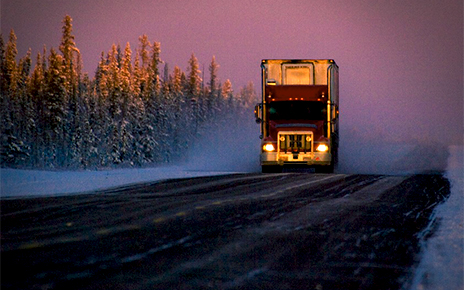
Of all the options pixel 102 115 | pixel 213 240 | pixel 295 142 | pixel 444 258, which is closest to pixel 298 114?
pixel 295 142

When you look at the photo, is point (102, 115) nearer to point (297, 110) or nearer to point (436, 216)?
point (297, 110)

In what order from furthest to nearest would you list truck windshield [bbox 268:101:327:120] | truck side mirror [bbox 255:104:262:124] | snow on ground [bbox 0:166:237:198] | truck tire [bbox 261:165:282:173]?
truck tire [bbox 261:165:282:173] < truck windshield [bbox 268:101:327:120] < truck side mirror [bbox 255:104:262:124] < snow on ground [bbox 0:166:237:198]

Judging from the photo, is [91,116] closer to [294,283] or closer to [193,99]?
[193,99]

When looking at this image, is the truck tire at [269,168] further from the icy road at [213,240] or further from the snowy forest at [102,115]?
the snowy forest at [102,115]

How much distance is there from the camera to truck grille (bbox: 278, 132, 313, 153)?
77.5ft

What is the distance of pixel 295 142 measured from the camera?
23688mm

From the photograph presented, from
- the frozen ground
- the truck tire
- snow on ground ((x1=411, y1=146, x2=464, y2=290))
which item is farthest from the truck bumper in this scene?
snow on ground ((x1=411, y1=146, x2=464, y2=290))

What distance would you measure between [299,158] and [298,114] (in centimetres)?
187

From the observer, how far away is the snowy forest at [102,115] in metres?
53.5

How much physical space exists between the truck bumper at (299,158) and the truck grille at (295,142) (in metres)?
0.21

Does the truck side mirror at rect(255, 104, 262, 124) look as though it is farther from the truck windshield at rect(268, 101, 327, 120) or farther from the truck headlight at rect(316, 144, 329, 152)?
the truck headlight at rect(316, 144, 329, 152)

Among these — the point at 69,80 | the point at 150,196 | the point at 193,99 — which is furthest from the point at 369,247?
the point at 193,99

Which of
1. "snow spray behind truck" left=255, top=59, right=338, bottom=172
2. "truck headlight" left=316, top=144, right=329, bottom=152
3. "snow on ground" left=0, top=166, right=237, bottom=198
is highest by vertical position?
"snow spray behind truck" left=255, top=59, right=338, bottom=172

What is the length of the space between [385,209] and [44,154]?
51.6 metres
